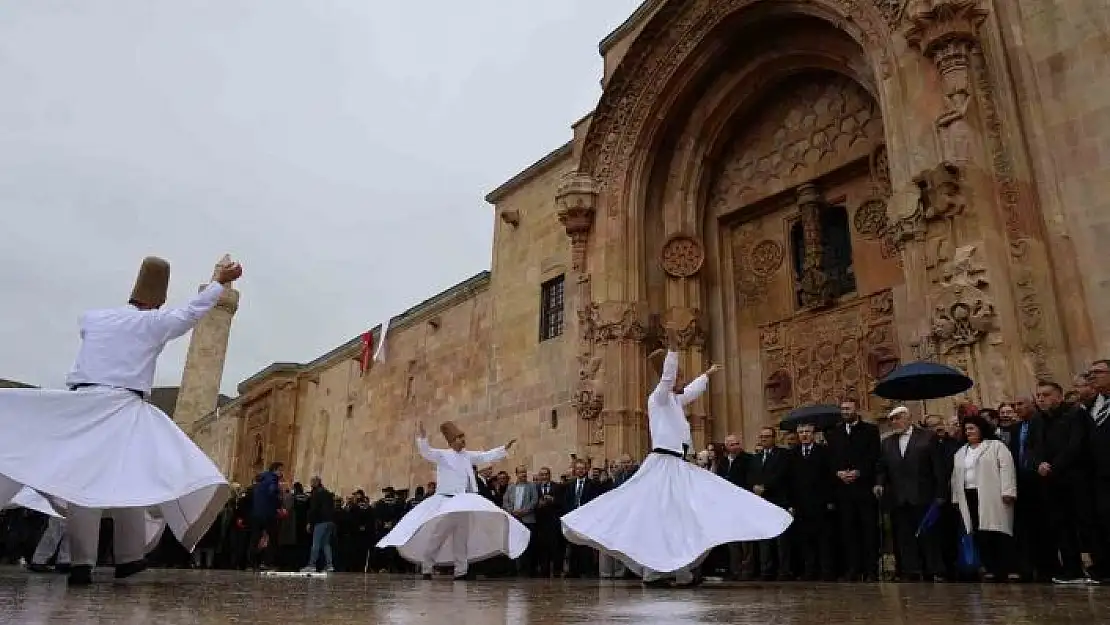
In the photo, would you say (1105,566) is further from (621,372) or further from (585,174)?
(585,174)

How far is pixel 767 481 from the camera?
8.54 metres

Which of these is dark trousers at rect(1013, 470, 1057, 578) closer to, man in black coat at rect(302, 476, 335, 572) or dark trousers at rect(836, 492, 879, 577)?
dark trousers at rect(836, 492, 879, 577)

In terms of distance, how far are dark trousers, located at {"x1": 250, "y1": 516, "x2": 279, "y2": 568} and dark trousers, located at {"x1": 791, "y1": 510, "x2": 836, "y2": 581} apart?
8281 millimetres

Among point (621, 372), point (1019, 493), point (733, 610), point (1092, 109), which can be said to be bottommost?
point (733, 610)

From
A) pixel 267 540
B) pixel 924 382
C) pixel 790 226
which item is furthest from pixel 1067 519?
pixel 267 540

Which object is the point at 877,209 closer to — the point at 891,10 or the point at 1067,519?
the point at 891,10

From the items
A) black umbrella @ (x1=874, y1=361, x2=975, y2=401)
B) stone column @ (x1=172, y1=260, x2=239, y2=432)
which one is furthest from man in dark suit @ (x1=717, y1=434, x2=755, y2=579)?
stone column @ (x1=172, y1=260, x2=239, y2=432)

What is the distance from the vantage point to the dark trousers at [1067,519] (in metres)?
6.30

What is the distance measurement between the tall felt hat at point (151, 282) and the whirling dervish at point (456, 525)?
3204 millimetres

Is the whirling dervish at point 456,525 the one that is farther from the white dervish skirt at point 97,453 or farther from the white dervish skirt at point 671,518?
the white dervish skirt at point 97,453

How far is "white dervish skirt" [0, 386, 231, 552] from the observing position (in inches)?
161

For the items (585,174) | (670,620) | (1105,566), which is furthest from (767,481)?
(585,174)

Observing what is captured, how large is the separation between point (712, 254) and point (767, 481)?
6.49 m

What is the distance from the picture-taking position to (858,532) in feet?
26.7
